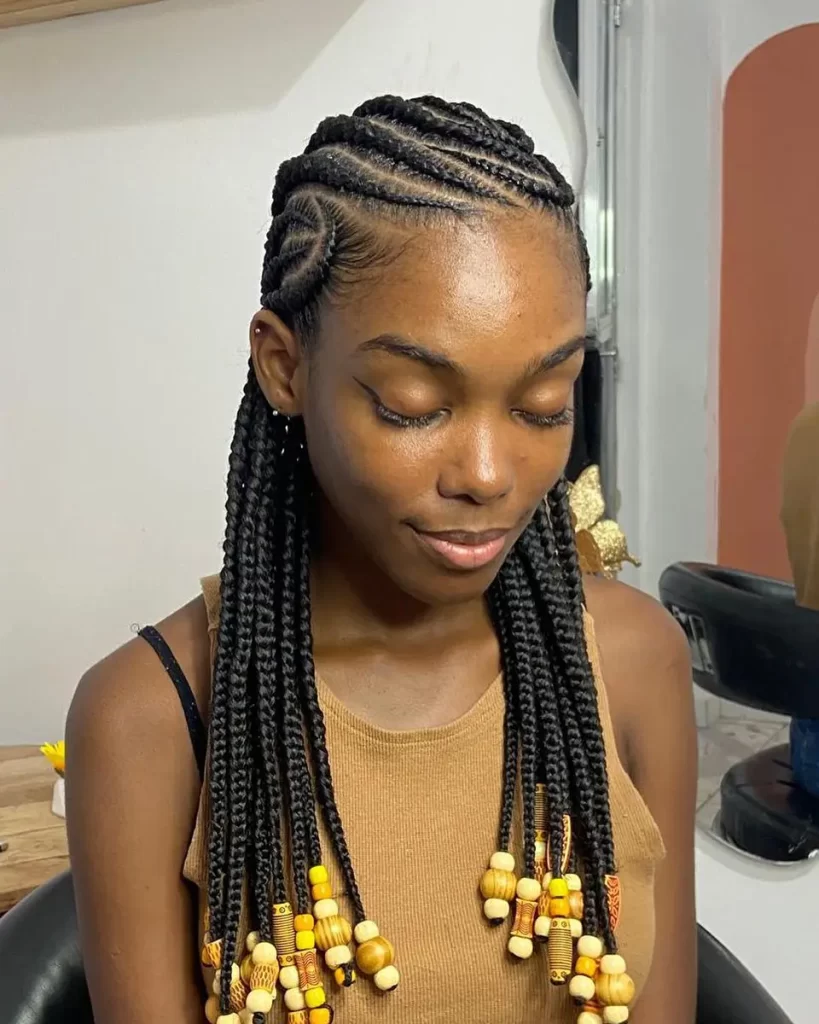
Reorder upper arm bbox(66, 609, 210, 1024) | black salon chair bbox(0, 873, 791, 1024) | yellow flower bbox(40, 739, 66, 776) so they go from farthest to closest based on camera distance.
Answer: yellow flower bbox(40, 739, 66, 776)
black salon chair bbox(0, 873, 791, 1024)
upper arm bbox(66, 609, 210, 1024)

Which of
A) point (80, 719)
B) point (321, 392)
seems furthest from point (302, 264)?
point (80, 719)

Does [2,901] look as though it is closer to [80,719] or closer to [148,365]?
[80,719]

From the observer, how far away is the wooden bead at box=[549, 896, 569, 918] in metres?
0.64

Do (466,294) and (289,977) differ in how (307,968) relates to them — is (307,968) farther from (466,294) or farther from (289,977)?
(466,294)

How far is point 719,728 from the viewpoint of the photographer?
1.27 m

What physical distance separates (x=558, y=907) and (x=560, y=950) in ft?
0.09

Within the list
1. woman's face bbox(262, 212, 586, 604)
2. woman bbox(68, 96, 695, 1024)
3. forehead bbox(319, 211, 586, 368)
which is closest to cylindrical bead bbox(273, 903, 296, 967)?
woman bbox(68, 96, 695, 1024)

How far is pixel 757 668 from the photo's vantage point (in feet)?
3.71

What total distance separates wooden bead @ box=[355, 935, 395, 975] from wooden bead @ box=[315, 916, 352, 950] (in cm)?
1

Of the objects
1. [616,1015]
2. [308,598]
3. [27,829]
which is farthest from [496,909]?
[27,829]

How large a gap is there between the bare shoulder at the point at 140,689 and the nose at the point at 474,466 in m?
0.23

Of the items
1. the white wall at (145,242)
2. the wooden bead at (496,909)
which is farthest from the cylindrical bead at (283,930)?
the white wall at (145,242)

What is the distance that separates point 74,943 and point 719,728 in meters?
0.82

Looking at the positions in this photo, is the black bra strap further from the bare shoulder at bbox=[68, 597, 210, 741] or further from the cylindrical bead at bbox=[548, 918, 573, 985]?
the cylindrical bead at bbox=[548, 918, 573, 985]
